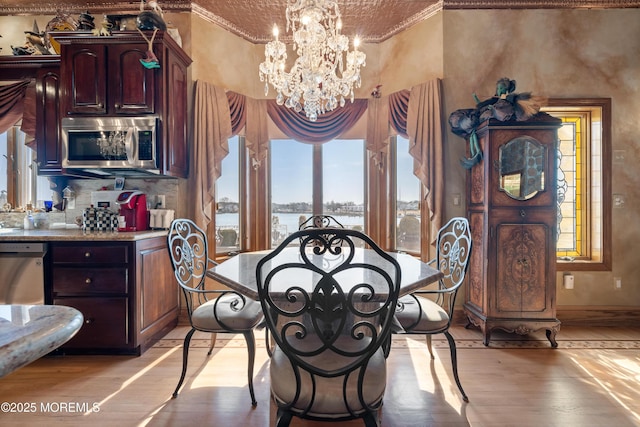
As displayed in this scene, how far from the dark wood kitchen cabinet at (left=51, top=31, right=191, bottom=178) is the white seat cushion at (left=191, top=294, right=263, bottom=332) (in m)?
1.40

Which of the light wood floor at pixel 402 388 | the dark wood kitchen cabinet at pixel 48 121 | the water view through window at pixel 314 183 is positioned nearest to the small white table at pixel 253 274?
the light wood floor at pixel 402 388

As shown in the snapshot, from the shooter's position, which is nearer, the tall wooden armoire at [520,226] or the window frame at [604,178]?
the tall wooden armoire at [520,226]

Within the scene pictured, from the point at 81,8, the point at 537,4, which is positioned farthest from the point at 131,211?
the point at 537,4

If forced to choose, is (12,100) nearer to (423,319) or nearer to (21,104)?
(21,104)

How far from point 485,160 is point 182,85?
9.32 ft

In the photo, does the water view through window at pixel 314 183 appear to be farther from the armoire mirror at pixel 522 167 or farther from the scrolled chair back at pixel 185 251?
the armoire mirror at pixel 522 167

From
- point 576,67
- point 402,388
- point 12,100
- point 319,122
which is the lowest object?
point 402,388

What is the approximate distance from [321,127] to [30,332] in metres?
3.02

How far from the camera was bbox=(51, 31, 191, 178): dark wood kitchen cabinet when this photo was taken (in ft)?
8.55

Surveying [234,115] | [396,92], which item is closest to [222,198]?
A: [234,115]

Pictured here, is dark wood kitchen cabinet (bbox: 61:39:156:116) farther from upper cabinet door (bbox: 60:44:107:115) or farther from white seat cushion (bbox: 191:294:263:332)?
white seat cushion (bbox: 191:294:263:332)

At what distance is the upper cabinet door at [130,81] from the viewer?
8.58 ft

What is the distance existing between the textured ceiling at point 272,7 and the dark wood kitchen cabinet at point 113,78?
752 millimetres

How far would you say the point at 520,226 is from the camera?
2568mm
